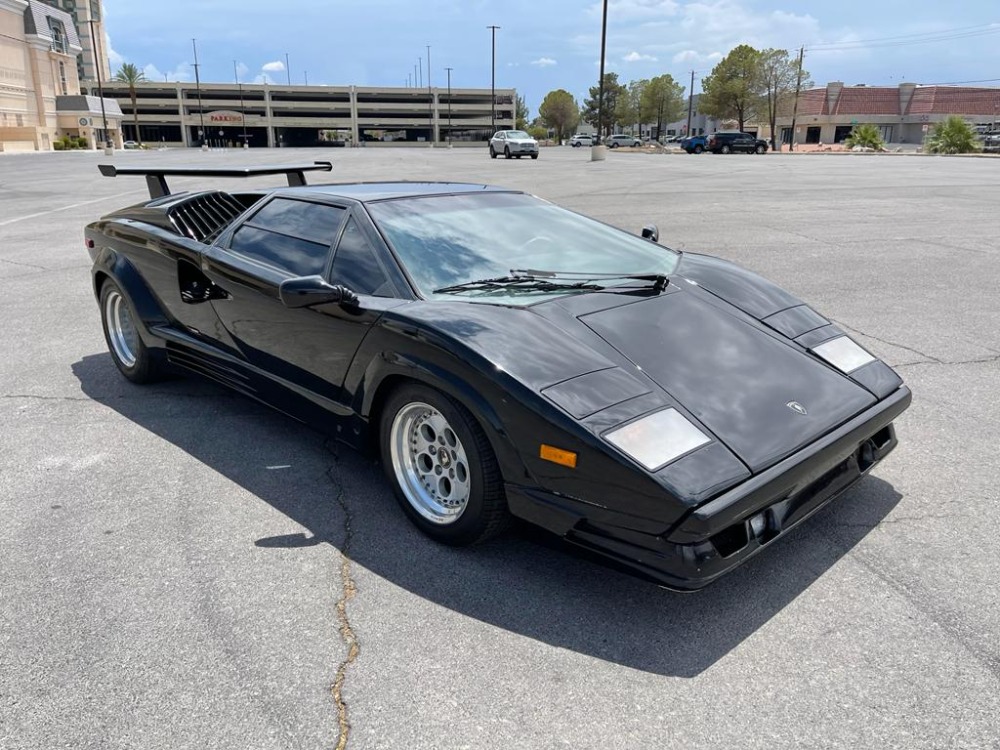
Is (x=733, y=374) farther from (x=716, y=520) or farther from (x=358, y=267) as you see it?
(x=358, y=267)

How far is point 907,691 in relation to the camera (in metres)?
2.22

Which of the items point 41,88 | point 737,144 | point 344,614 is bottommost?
point 344,614

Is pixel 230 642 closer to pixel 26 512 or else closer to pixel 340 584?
pixel 340 584

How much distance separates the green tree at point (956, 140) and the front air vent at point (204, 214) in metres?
55.2

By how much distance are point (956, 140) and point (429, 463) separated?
56.3 metres

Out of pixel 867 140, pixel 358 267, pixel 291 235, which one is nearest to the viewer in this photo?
pixel 358 267

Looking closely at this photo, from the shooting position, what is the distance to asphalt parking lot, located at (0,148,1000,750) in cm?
215

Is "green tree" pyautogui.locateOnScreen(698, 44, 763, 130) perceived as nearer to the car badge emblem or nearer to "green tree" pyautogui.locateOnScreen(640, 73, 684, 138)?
"green tree" pyautogui.locateOnScreen(640, 73, 684, 138)

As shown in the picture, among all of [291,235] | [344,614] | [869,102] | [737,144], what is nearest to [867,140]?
[737,144]

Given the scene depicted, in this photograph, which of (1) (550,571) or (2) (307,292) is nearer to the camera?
(1) (550,571)

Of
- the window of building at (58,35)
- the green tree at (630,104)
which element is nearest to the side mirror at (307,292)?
the window of building at (58,35)

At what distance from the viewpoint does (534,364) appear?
2.70 metres

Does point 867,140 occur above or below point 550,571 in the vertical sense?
above

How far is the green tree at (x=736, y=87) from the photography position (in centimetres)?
7656
